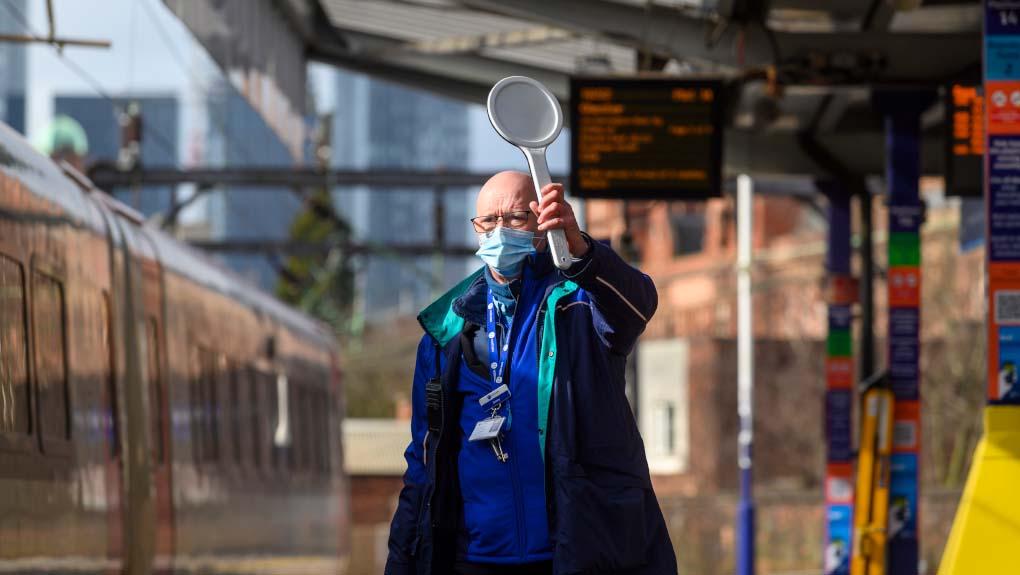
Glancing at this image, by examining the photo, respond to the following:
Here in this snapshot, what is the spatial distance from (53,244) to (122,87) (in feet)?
56.0

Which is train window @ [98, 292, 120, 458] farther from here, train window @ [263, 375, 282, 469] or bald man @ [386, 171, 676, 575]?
train window @ [263, 375, 282, 469]

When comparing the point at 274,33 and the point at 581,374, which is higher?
the point at 274,33

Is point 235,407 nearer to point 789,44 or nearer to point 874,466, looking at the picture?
point 874,466

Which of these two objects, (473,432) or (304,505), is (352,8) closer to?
(304,505)

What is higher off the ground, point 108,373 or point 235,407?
point 108,373

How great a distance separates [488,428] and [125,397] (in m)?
5.60

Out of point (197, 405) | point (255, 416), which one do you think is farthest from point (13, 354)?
point (255, 416)

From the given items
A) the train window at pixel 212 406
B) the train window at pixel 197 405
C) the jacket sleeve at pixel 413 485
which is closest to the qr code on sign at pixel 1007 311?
the jacket sleeve at pixel 413 485

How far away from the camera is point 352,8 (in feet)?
57.1

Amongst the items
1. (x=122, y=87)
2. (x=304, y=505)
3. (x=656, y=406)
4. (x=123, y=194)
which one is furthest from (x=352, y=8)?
(x=656, y=406)

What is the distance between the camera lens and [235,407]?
1522 centimetres

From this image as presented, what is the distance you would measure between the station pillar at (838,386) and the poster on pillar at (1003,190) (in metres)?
9.07

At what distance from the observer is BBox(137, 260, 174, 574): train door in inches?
448

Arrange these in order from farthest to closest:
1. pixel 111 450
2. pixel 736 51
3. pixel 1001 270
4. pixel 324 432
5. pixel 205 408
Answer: pixel 324 432, pixel 736 51, pixel 205 408, pixel 111 450, pixel 1001 270
